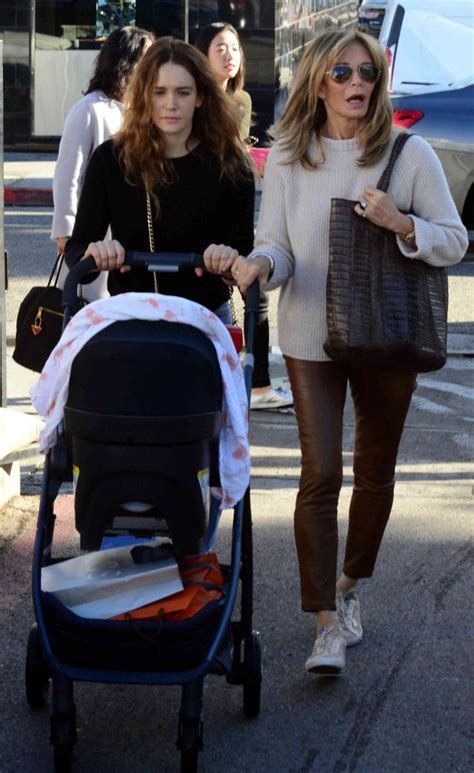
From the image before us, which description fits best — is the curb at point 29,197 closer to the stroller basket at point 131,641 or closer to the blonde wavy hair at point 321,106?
the blonde wavy hair at point 321,106

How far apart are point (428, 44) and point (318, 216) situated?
9.96 metres

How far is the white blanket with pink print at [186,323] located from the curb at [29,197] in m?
13.1

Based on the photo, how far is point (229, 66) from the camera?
7527 millimetres

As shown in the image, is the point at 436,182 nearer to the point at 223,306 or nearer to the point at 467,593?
the point at 223,306

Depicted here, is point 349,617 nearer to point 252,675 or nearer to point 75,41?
point 252,675

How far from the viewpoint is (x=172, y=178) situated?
179 inches

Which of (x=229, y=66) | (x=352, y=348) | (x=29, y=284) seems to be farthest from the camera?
(x=29, y=284)

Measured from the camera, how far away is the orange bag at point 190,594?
3.73 metres

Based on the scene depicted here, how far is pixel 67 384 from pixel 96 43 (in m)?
17.4

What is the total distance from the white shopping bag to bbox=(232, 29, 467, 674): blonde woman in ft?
2.78

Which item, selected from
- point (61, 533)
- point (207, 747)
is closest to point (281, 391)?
point (61, 533)

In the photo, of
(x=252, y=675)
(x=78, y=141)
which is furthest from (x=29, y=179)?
(x=252, y=675)

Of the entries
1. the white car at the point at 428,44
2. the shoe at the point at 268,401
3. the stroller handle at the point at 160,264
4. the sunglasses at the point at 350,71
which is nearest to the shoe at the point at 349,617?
the stroller handle at the point at 160,264

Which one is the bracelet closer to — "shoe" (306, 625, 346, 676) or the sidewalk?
"shoe" (306, 625, 346, 676)
